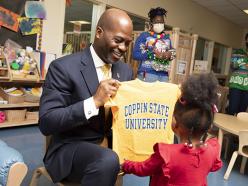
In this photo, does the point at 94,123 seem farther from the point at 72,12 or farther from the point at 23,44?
the point at 72,12

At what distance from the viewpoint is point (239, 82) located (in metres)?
4.46

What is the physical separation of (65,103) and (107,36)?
41cm

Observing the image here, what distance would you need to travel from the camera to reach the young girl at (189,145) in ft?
4.01

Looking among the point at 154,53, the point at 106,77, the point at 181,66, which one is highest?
the point at 154,53

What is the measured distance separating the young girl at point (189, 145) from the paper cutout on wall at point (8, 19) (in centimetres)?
312

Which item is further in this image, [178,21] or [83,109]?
[178,21]

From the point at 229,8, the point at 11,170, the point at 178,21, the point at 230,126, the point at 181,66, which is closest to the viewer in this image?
the point at 11,170

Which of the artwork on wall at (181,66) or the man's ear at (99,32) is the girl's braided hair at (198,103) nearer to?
the man's ear at (99,32)

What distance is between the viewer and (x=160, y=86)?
5.31ft

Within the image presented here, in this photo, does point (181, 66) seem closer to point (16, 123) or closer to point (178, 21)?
point (178, 21)

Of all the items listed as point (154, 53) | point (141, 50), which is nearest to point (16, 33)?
point (141, 50)

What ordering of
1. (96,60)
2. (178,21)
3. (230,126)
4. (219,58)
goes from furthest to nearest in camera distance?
(219,58) → (178,21) → (230,126) → (96,60)

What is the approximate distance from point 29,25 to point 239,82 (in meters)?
3.32

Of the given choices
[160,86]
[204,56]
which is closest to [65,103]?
[160,86]
